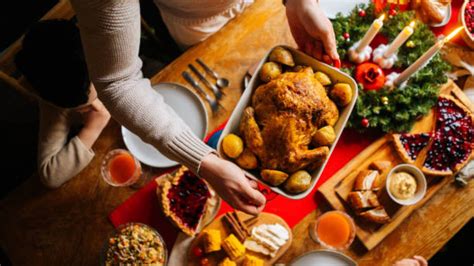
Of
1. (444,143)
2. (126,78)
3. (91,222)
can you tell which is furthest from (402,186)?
(91,222)

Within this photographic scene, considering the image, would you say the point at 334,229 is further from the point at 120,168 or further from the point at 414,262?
the point at 120,168

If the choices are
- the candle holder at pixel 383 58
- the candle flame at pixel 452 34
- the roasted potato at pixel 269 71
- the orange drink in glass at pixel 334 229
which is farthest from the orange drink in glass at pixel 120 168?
the candle flame at pixel 452 34

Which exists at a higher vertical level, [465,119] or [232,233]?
[465,119]

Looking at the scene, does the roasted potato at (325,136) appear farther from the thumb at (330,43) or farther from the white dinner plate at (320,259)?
the white dinner plate at (320,259)

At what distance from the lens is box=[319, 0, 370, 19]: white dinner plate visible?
2013 millimetres

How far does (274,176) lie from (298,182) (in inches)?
3.3

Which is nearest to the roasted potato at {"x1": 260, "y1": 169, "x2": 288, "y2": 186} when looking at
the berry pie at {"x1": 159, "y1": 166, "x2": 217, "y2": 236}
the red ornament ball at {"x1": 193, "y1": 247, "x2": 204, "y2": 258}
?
the berry pie at {"x1": 159, "y1": 166, "x2": 217, "y2": 236}

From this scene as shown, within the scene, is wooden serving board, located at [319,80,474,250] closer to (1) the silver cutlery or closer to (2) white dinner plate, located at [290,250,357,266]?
(2) white dinner plate, located at [290,250,357,266]

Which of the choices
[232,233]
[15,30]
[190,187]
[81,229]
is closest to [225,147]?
[190,187]

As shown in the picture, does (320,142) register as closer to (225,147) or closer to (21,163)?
(225,147)

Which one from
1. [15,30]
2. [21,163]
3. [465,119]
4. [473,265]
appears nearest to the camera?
[465,119]

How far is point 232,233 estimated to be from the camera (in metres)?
1.77

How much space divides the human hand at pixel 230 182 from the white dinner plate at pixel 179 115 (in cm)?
50

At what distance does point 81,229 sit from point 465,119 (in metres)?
1.96
